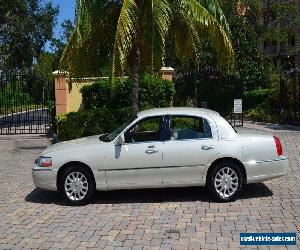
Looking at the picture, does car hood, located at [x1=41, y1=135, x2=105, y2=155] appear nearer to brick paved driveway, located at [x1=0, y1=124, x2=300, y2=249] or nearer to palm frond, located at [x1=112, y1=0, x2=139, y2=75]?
brick paved driveway, located at [x1=0, y1=124, x2=300, y2=249]

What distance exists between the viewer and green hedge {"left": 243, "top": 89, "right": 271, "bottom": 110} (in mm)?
24391

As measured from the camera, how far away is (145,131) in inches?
323

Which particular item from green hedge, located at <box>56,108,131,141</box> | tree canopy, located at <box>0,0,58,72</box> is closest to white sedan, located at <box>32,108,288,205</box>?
green hedge, located at <box>56,108,131,141</box>

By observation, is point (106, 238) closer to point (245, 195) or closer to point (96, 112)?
point (245, 195)

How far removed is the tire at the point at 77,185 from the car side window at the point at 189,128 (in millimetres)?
1546

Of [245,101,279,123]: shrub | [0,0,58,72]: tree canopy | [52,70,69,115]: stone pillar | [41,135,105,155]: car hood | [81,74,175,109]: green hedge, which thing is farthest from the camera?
[0,0,58,72]: tree canopy

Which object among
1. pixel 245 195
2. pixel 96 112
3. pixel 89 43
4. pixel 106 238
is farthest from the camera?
pixel 96 112

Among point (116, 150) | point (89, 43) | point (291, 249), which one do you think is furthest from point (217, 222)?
point (89, 43)

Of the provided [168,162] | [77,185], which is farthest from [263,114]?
[77,185]

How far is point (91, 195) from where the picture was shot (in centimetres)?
794

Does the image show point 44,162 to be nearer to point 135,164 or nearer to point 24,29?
point 135,164

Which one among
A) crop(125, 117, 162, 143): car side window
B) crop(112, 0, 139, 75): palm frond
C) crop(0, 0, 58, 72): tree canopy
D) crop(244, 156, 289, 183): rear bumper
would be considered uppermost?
crop(0, 0, 58, 72): tree canopy

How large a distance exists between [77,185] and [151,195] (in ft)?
4.38

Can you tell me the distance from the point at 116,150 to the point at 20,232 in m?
1.99
